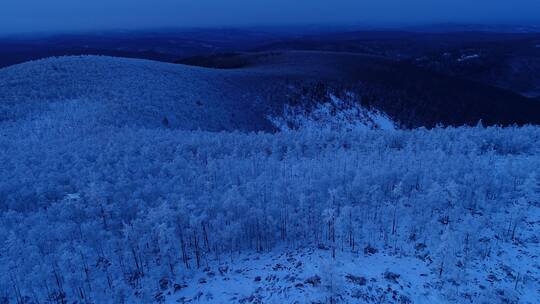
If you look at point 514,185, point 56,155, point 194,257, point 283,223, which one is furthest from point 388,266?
point 56,155

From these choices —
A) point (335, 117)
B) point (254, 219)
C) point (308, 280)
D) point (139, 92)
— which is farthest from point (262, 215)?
point (335, 117)

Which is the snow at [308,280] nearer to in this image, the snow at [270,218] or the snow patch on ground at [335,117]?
the snow at [270,218]

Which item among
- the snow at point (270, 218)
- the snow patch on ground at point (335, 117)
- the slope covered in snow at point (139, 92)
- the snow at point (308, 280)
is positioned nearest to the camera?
the snow at point (308, 280)

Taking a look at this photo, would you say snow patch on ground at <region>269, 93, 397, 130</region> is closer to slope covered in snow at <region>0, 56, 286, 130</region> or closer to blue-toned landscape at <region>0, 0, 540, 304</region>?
slope covered in snow at <region>0, 56, 286, 130</region>

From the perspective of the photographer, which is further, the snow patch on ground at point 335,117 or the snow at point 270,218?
the snow patch on ground at point 335,117

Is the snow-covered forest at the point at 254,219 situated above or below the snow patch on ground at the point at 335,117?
above

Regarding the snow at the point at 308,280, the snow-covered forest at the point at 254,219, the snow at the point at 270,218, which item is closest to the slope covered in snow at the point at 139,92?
the snow at the point at 270,218

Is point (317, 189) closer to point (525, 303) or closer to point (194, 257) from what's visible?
point (194, 257)

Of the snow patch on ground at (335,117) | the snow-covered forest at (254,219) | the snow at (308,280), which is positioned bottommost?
the snow patch on ground at (335,117)

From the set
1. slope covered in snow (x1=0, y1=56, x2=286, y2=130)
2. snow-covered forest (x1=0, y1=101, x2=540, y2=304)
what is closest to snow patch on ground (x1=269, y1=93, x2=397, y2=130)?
slope covered in snow (x1=0, y1=56, x2=286, y2=130)
